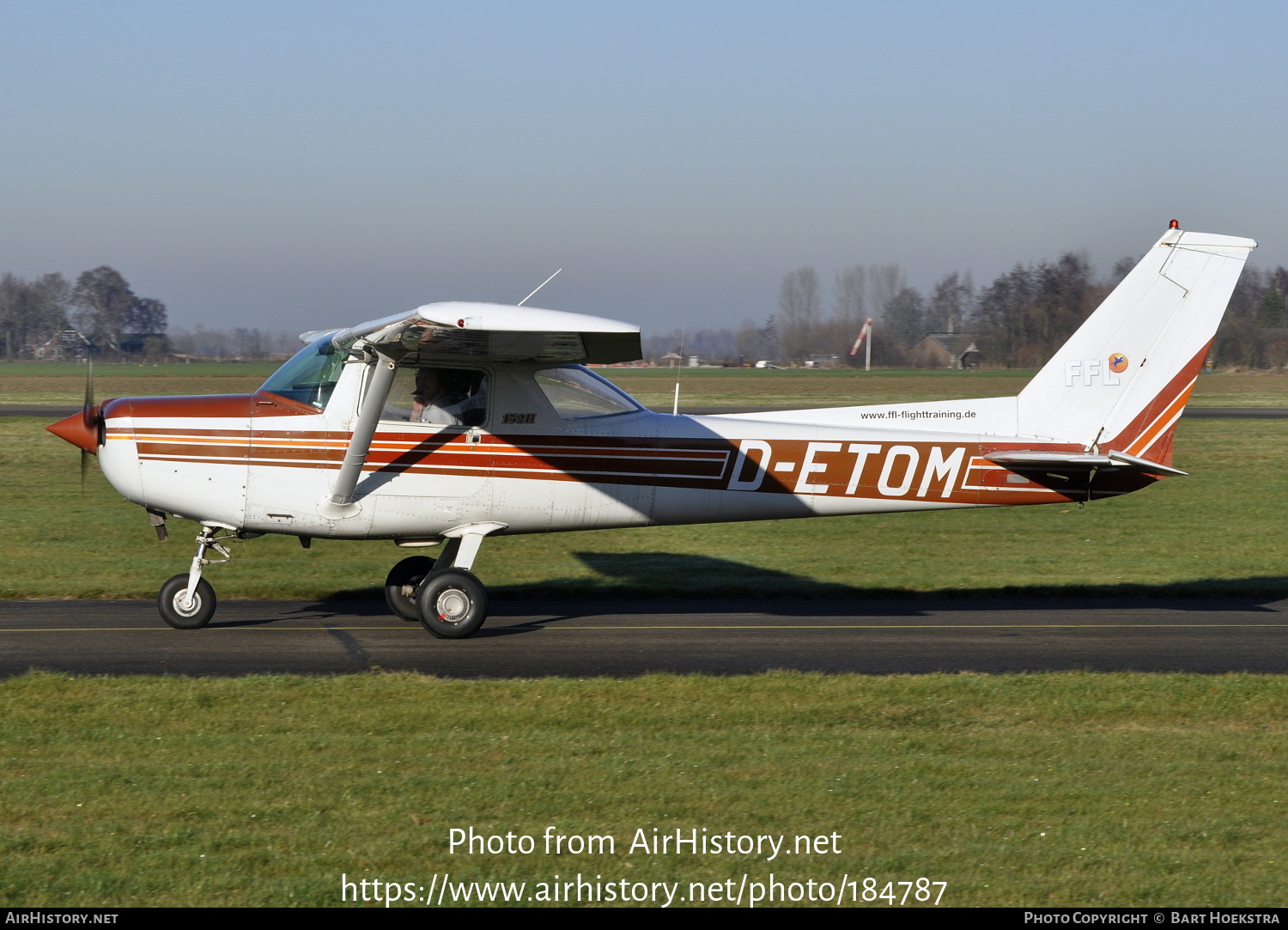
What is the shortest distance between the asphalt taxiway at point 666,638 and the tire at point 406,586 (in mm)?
168

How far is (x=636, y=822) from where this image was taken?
4.83 metres

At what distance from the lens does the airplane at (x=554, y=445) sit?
348 inches

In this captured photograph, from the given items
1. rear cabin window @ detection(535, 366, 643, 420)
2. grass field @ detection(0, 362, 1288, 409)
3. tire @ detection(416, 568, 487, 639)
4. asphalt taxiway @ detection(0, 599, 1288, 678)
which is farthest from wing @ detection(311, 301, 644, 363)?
grass field @ detection(0, 362, 1288, 409)

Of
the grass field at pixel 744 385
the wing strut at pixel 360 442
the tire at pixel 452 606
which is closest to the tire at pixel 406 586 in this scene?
the tire at pixel 452 606

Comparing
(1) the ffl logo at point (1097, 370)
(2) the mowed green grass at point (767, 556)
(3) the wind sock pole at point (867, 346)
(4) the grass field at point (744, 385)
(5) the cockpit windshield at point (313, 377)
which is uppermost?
(3) the wind sock pole at point (867, 346)

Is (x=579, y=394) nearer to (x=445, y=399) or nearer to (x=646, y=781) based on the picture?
(x=445, y=399)

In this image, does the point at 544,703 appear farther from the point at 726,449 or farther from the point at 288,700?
the point at 726,449

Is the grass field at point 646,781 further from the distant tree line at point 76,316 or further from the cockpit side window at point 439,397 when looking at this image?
the distant tree line at point 76,316

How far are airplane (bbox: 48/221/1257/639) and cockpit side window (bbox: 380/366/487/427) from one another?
1 centimetres

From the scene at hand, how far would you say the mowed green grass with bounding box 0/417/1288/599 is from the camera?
11516mm

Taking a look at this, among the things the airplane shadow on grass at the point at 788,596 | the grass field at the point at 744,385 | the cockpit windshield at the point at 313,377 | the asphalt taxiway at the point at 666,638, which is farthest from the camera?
the grass field at the point at 744,385

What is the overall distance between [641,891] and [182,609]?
6.04 metres

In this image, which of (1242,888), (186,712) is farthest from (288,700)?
(1242,888)
